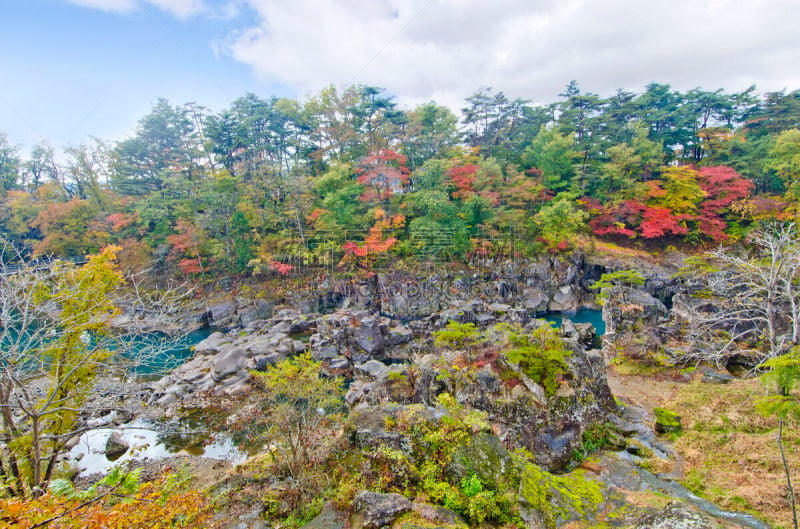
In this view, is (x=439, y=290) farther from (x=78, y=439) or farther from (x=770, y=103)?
(x=770, y=103)

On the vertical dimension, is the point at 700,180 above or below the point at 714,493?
above

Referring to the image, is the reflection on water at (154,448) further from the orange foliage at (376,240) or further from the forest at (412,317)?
the orange foliage at (376,240)

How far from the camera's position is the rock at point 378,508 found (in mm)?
4547

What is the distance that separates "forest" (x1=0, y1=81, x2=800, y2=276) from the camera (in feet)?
77.5

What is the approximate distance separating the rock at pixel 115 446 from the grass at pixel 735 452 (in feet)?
52.9

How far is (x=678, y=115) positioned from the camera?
2614 cm

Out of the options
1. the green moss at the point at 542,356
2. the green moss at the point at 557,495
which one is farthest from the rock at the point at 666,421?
the green moss at the point at 557,495

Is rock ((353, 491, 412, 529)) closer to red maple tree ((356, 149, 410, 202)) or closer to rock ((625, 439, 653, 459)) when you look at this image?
rock ((625, 439, 653, 459))

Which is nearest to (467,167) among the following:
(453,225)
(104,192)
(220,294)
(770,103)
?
(453,225)

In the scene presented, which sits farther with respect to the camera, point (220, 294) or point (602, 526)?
point (220, 294)

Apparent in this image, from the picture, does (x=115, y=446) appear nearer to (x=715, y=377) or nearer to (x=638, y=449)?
(x=638, y=449)

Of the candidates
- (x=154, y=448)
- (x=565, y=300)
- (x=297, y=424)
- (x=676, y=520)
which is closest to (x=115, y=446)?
(x=154, y=448)

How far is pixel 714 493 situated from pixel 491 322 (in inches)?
467

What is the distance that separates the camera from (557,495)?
5.80 m
